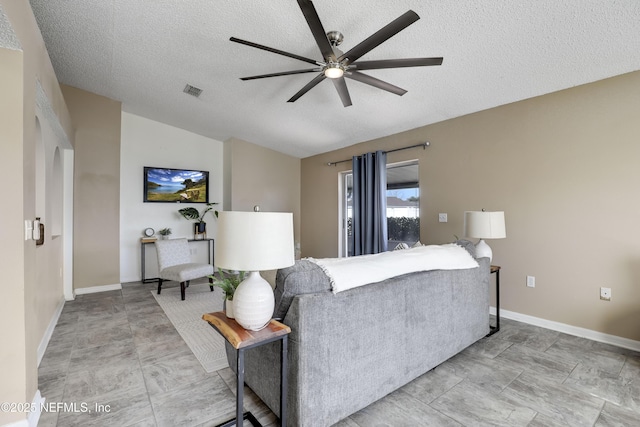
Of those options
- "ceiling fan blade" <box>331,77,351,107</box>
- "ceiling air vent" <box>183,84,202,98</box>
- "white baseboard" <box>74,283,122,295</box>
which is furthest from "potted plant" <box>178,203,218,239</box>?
"ceiling fan blade" <box>331,77,351,107</box>

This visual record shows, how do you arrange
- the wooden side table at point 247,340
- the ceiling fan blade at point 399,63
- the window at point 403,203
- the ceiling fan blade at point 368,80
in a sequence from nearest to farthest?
1. the wooden side table at point 247,340
2. the ceiling fan blade at point 399,63
3. the ceiling fan blade at point 368,80
4. the window at point 403,203

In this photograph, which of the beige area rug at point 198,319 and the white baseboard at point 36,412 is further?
the beige area rug at point 198,319

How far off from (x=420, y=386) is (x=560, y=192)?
2453 millimetres

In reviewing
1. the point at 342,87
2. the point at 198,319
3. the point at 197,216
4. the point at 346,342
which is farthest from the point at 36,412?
the point at 197,216

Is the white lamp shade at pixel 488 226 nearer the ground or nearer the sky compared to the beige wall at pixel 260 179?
nearer the ground

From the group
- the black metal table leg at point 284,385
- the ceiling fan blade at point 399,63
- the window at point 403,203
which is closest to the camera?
the black metal table leg at point 284,385

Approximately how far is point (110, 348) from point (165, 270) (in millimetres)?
1686

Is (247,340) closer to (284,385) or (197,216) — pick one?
(284,385)

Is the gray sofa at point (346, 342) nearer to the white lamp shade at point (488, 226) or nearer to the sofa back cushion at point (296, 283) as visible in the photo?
the sofa back cushion at point (296, 283)

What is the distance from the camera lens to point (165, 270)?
4172 millimetres

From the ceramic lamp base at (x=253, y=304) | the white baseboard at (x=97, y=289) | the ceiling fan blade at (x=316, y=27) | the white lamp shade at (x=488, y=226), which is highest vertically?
the ceiling fan blade at (x=316, y=27)

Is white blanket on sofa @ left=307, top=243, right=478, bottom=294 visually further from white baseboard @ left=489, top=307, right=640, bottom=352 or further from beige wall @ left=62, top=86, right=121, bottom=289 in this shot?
beige wall @ left=62, top=86, right=121, bottom=289

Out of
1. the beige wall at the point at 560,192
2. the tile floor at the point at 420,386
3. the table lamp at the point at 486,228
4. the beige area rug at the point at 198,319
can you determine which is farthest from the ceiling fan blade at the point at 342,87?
the beige area rug at the point at 198,319

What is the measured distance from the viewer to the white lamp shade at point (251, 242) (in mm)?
1285
